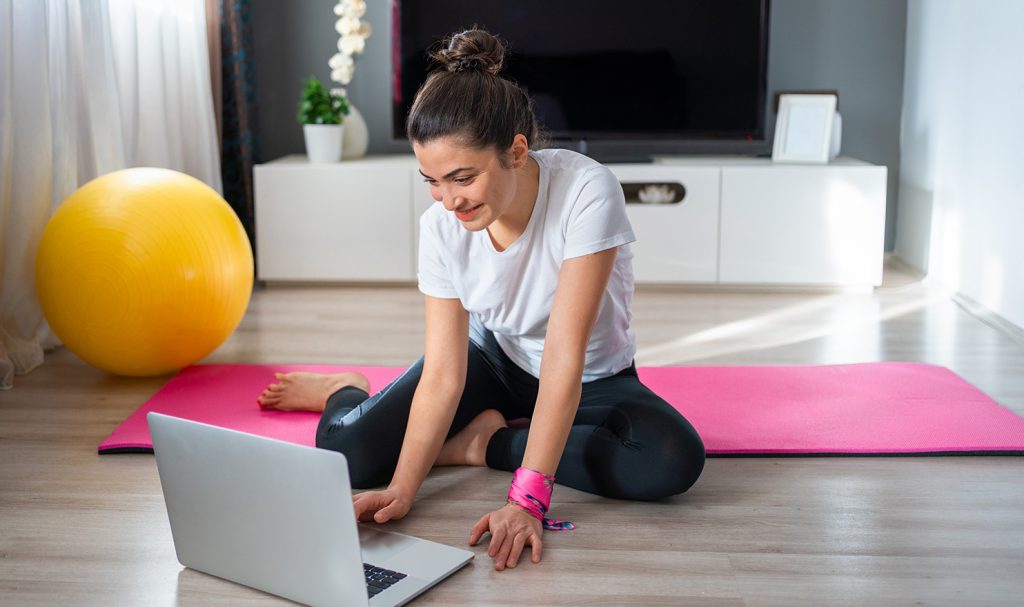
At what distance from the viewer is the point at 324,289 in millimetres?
3891

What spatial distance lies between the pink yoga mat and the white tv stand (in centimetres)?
113

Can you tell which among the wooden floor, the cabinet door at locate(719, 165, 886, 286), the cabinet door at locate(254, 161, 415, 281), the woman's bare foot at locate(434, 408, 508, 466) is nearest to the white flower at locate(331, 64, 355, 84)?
the cabinet door at locate(254, 161, 415, 281)

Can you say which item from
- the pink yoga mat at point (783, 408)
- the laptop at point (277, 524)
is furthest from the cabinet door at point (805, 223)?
the laptop at point (277, 524)

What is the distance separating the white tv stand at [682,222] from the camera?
3771 millimetres

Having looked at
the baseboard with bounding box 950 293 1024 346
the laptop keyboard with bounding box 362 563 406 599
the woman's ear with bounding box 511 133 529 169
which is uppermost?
the woman's ear with bounding box 511 133 529 169

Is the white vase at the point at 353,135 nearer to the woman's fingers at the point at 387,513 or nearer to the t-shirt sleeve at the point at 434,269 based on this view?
the t-shirt sleeve at the point at 434,269

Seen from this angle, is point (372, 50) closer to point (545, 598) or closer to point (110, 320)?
point (110, 320)

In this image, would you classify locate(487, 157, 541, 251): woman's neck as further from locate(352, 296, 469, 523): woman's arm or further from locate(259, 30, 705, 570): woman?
locate(352, 296, 469, 523): woman's arm

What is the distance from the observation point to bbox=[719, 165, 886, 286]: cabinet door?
376 centimetres

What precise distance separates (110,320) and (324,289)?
1.46 m

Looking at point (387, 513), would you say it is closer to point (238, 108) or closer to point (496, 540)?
point (496, 540)

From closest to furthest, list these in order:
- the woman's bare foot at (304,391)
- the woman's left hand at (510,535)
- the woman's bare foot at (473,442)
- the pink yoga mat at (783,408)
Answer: the woman's left hand at (510,535)
the woman's bare foot at (473,442)
the pink yoga mat at (783,408)
the woman's bare foot at (304,391)

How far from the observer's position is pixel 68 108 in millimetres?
2930

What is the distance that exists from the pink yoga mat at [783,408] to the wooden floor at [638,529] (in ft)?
0.21
